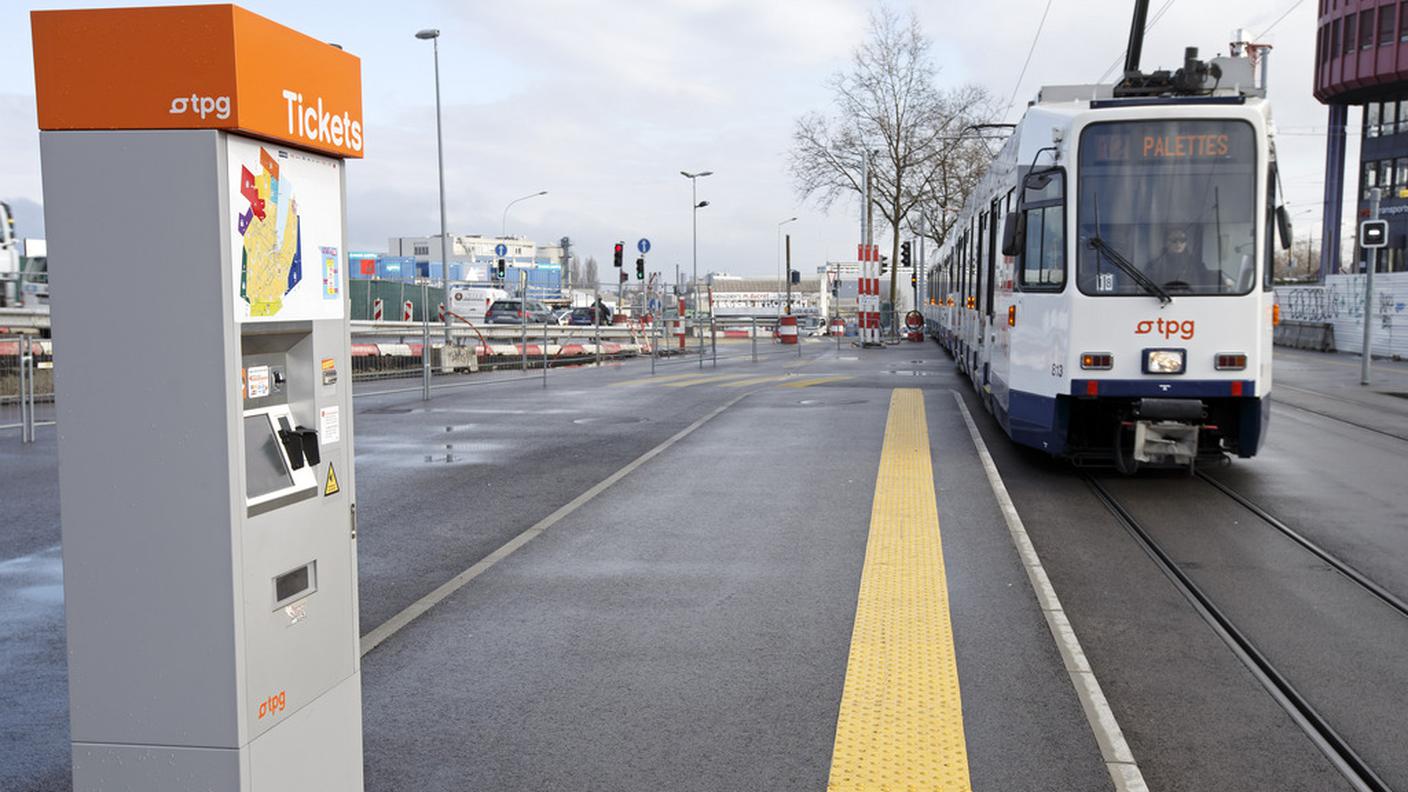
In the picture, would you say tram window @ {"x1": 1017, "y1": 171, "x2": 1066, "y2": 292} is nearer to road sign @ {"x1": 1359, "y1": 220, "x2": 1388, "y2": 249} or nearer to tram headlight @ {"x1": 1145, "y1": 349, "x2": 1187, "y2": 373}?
tram headlight @ {"x1": 1145, "y1": 349, "x2": 1187, "y2": 373}

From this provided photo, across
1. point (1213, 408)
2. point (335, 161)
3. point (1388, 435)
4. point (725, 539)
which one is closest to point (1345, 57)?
point (1388, 435)

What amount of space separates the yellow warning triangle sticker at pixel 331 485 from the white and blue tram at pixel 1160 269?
720 centimetres

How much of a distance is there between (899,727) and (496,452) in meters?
8.02

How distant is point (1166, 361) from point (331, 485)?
7624mm

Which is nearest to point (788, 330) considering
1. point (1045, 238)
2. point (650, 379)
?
point (650, 379)

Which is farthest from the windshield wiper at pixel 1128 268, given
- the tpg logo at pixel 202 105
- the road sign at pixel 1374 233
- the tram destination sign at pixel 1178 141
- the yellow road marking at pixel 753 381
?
the road sign at pixel 1374 233

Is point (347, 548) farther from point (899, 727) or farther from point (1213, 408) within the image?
point (1213, 408)

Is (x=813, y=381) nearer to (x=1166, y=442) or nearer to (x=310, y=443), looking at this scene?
(x=1166, y=442)

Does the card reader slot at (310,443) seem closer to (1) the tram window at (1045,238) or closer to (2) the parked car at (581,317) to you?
(1) the tram window at (1045,238)

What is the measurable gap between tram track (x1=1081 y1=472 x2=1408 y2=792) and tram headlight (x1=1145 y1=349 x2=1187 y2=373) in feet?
3.59

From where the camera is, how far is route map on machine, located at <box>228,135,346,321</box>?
3.10 meters

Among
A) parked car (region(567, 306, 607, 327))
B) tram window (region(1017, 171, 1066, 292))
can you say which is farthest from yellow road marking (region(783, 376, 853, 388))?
parked car (region(567, 306, 607, 327))

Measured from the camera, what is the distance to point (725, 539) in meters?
7.55

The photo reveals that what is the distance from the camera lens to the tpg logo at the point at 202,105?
2.96 m
